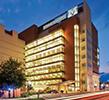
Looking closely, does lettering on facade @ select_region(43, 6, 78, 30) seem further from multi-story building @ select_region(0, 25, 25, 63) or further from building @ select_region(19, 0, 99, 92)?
multi-story building @ select_region(0, 25, 25, 63)

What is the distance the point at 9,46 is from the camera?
433 feet

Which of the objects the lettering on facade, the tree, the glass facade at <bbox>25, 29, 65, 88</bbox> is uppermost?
the lettering on facade

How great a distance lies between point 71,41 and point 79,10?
54.0 ft

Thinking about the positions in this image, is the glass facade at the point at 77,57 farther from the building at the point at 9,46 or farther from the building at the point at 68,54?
the building at the point at 9,46

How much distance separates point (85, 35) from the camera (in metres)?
135

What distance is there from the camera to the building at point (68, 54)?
132 metres

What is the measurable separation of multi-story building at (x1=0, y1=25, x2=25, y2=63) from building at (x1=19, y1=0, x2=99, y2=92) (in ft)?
59.2

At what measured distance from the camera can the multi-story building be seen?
12716 cm

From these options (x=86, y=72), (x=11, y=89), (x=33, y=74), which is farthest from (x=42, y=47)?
(x=11, y=89)

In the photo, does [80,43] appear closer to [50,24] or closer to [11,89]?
[50,24]

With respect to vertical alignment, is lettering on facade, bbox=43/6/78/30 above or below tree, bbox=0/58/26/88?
above

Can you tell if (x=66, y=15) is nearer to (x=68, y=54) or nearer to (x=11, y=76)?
(x=68, y=54)

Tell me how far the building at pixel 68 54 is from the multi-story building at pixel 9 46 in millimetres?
18045

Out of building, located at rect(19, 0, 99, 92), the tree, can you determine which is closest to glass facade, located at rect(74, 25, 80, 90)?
building, located at rect(19, 0, 99, 92)
